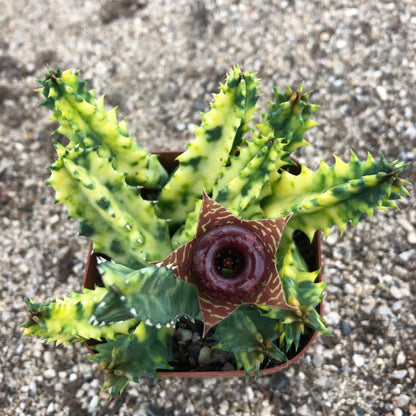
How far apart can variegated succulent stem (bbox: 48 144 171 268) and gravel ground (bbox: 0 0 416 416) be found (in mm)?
593

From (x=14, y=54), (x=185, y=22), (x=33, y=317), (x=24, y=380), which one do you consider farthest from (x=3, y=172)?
(x=33, y=317)

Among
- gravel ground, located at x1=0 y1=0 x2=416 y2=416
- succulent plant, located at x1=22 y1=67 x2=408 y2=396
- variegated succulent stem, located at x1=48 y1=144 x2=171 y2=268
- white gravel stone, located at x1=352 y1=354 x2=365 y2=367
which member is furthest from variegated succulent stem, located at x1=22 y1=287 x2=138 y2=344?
white gravel stone, located at x1=352 y1=354 x2=365 y2=367

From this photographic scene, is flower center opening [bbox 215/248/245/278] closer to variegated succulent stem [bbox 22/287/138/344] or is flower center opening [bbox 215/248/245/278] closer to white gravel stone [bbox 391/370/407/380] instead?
variegated succulent stem [bbox 22/287/138/344]

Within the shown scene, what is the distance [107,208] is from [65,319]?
227 millimetres

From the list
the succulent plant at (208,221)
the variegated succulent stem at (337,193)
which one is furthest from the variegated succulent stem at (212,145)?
the variegated succulent stem at (337,193)

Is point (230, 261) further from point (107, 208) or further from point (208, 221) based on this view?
point (107, 208)

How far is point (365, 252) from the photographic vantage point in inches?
66.4

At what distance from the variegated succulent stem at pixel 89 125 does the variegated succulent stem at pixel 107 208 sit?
4 cm

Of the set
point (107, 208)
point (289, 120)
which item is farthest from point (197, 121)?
point (107, 208)

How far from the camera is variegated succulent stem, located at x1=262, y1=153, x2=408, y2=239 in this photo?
3.12 feet

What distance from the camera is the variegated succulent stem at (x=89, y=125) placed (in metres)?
1.07

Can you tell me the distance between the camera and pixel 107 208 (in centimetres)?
104

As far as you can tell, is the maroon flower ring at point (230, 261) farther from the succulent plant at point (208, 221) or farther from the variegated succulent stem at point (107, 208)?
the variegated succulent stem at point (107, 208)

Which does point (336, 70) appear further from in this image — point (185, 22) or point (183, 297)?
point (183, 297)
